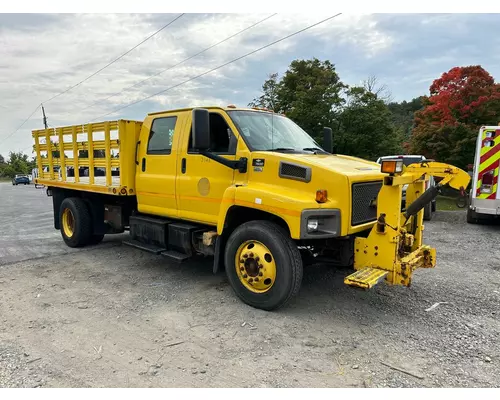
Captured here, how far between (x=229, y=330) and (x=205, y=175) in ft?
6.85

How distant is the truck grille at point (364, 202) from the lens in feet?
14.3

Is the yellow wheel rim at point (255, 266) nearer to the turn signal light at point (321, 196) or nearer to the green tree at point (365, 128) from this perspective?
the turn signal light at point (321, 196)

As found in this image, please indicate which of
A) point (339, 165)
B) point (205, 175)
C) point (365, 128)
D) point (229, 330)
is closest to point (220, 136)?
A: point (205, 175)

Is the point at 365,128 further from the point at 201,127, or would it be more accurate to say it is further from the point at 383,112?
the point at 201,127

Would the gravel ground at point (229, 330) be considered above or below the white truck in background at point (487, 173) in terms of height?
below

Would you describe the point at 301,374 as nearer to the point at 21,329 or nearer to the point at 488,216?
the point at 21,329

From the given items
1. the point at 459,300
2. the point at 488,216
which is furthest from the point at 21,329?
the point at 488,216

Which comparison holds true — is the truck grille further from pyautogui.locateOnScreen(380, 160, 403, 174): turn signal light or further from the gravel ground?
the gravel ground

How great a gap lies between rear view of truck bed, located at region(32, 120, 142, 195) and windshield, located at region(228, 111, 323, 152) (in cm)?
215

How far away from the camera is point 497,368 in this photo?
3342mm

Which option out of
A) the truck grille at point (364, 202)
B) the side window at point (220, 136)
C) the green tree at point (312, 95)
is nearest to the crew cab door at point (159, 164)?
the side window at point (220, 136)

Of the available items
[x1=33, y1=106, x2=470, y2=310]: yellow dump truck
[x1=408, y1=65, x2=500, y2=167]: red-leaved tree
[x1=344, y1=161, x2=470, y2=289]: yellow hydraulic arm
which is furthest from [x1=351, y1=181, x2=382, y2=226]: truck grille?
[x1=408, y1=65, x2=500, y2=167]: red-leaved tree

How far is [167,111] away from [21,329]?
346 centimetres

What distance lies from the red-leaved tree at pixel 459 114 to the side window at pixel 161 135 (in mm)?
14671
